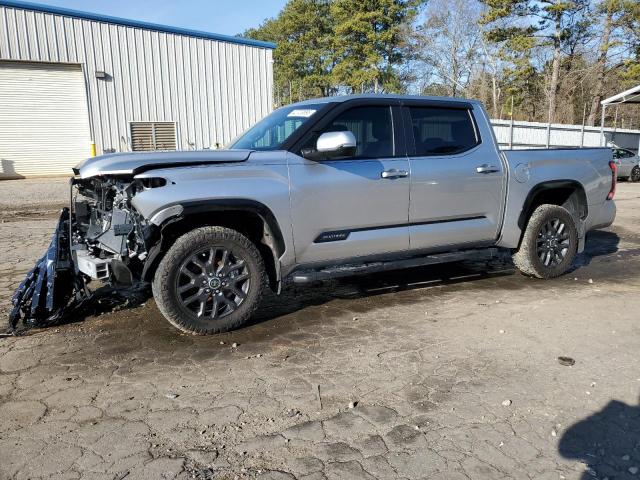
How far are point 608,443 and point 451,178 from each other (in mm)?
2845

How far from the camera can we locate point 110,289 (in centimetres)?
440

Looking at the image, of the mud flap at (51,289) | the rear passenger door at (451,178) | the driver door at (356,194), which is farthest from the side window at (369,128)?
the mud flap at (51,289)

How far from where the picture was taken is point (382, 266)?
15.8 ft

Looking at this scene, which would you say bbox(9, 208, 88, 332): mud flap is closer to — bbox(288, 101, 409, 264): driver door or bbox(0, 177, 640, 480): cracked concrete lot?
bbox(0, 177, 640, 480): cracked concrete lot

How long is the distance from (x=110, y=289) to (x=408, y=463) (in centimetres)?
→ 296

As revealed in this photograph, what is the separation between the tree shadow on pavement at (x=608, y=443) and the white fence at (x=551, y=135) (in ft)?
77.4

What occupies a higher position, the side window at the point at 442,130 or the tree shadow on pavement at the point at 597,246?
the side window at the point at 442,130

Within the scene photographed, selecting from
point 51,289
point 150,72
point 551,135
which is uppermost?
point 150,72

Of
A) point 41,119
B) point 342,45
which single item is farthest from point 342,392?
point 342,45

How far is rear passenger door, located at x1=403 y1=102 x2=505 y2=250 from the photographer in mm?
4926

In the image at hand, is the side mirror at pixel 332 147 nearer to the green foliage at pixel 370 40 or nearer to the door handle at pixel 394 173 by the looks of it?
the door handle at pixel 394 173

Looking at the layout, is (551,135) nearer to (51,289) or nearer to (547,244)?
(547,244)

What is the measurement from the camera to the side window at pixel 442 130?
5.02m

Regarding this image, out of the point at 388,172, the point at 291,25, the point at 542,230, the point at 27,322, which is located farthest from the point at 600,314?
the point at 291,25
